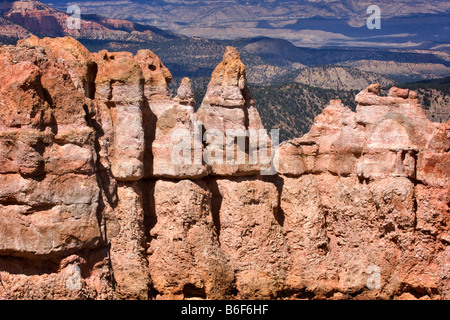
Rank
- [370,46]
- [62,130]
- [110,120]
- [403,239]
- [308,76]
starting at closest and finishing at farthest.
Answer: [62,130]
[110,120]
[403,239]
[308,76]
[370,46]

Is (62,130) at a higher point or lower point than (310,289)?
higher

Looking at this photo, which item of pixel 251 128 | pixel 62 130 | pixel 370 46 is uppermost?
pixel 62 130

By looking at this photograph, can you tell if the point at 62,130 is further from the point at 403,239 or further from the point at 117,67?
the point at 403,239

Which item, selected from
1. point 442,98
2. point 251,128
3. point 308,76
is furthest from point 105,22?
point 251,128

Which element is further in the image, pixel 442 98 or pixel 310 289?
pixel 442 98

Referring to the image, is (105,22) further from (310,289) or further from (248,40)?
(310,289)

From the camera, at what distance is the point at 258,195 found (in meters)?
22.8

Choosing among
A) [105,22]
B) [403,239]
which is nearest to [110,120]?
[403,239]

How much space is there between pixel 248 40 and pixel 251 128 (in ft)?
478

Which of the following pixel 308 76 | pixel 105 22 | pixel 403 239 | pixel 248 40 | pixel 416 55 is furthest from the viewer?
pixel 248 40

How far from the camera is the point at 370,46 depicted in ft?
584

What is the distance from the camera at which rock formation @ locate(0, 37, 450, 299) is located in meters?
20.8

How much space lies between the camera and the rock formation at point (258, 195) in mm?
20828

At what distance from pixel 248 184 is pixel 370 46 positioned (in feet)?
528
